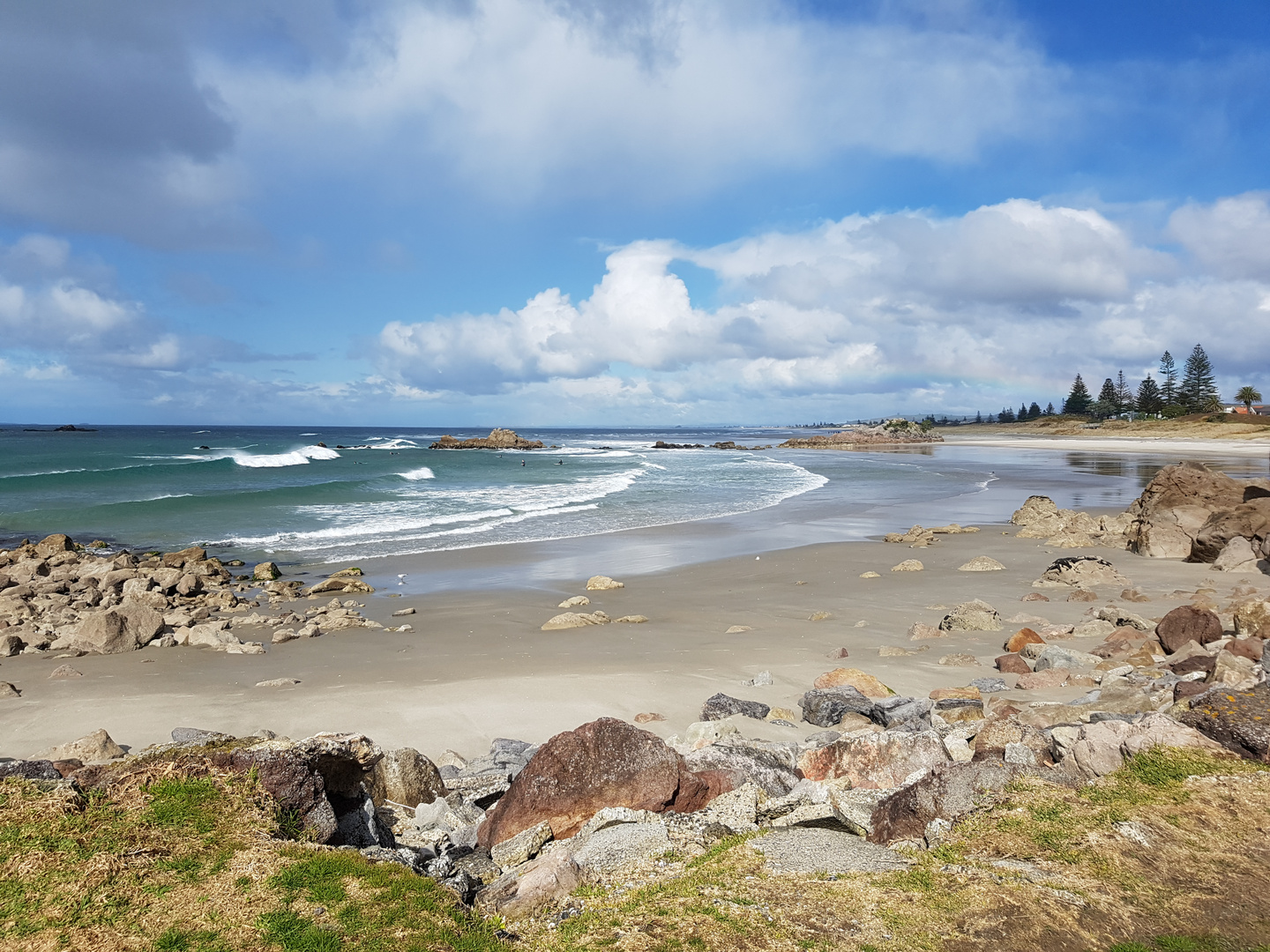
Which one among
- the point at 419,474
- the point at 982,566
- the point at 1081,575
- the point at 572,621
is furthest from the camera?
the point at 419,474

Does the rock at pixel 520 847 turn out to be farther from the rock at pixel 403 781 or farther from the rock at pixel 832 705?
the rock at pixel 832 705

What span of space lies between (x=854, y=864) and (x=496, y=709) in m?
5.69

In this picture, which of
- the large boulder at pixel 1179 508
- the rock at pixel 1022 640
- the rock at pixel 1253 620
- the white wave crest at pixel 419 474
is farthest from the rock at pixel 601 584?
the white wave crest at pixel 419 474

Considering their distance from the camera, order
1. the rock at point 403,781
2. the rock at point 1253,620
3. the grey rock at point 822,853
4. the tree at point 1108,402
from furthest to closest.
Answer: the tree at point 1108,402 < the rock at point 1253,620 < the rock at point 403,781 < the grey rock at point 822,853

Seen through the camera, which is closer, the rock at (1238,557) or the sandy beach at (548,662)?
the sandy beach at (548,662)

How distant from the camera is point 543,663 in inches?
461

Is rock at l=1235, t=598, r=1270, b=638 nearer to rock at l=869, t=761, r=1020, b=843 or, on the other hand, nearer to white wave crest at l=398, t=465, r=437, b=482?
rock at l=869, t=761, r=1020, b=843

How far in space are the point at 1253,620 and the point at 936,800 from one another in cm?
719

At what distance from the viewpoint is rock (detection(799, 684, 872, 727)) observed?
852 cm

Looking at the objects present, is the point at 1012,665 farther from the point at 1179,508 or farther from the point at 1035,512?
the point at 1035,512

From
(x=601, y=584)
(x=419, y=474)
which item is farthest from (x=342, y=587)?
(x=419, y=474)

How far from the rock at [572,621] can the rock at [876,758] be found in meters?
7.58

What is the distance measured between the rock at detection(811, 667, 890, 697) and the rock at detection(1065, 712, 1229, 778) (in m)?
3.33

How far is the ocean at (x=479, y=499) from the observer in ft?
87.9
